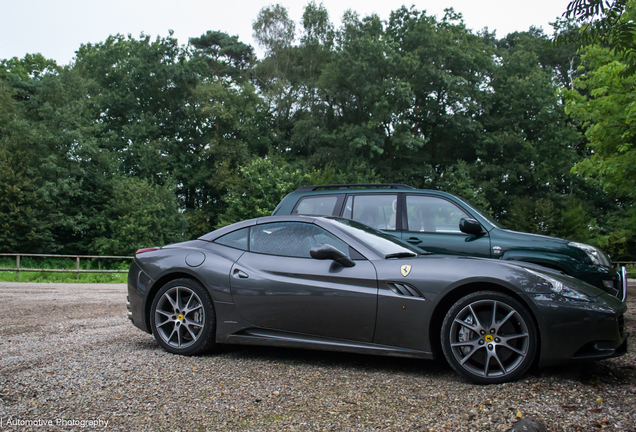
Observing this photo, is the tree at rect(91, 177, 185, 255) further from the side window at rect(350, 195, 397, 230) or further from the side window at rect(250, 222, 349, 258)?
the side window at rect(250, 222, 349, 258)

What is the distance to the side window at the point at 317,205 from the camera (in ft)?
22.5

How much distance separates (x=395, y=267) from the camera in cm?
421

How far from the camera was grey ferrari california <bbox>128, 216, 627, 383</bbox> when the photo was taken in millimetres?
3678

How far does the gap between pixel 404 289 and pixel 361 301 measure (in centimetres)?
36

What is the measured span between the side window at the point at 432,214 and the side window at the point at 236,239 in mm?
2404

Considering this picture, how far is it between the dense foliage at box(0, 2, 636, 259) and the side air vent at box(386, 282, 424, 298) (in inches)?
1159

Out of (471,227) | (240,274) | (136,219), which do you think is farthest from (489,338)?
(136,219)

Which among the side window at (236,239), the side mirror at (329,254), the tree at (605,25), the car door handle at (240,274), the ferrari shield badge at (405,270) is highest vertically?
the tree at (605,25)

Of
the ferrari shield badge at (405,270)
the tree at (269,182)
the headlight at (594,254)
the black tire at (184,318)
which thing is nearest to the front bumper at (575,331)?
the ferrari shield badge at (405,270)

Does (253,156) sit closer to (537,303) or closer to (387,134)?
(387,134)

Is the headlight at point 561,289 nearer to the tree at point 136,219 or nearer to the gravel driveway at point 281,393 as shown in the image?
the gravel driveway at point 281,393

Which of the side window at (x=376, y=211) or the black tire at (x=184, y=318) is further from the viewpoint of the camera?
the side window at (x=376, y=211)

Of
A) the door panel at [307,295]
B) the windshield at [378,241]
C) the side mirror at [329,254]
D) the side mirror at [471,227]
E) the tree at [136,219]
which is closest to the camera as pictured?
the door panel at [307,295]

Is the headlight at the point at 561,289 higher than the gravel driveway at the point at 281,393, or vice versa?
the headlight at the point at 561,289
